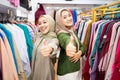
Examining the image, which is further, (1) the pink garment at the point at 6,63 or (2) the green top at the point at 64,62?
(2) the green top at the point at 64,62

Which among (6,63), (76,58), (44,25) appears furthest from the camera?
(44,25)

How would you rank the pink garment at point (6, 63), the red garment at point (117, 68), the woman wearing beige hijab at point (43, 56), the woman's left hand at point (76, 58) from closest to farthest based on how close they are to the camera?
the pink garment at point (6, 63)
the red garment at point (117, 68)
the woman's left hand at point (76, 58)
the woman wearing beige hijab at point (43, 56)

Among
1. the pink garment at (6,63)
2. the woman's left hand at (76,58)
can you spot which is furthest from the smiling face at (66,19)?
the pink garment at (6,63)

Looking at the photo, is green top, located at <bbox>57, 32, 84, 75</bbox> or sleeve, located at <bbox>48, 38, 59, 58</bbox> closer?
sleeve, located at <bbox>48, 38, 59, 58</bbox>

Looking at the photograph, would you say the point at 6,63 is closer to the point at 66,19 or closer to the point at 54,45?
the point at 54,45

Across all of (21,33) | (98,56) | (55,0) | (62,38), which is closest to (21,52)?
(21,33)

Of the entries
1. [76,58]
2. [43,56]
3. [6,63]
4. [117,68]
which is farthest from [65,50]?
[6,63]

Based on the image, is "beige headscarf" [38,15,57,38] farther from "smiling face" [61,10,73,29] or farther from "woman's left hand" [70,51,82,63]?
"woman's left hand" [70,51,82,63]

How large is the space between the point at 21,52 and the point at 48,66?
284mm

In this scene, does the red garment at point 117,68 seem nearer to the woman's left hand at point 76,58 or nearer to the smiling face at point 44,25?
the woman's left hand at point 76,58

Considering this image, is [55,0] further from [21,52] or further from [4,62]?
[4,62]

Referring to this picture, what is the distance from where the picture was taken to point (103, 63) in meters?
1.86

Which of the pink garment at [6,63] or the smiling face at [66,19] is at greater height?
the smiling face at [66,19]

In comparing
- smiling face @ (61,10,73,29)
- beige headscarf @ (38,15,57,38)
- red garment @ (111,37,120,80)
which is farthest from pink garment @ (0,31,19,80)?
red garment @ (111,37,120,80)
